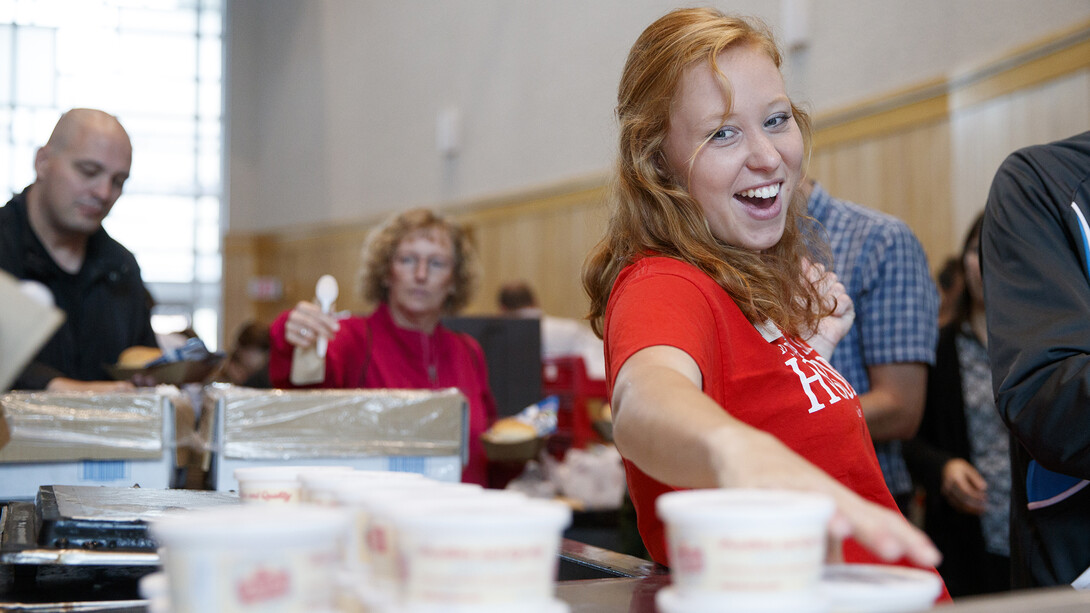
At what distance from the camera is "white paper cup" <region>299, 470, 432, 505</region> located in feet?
3.19

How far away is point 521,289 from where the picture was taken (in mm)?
7055

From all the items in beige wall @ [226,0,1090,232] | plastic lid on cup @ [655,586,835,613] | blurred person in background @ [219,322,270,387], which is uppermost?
beige wall @ [226,0,1090,232]

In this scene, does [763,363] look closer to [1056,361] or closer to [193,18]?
[1056,361]

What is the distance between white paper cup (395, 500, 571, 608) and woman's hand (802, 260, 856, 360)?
1.01m

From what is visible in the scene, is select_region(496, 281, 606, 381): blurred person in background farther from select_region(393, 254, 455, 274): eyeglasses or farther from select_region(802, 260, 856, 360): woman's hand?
select_region(802, 260, 856, 360): woman's hand

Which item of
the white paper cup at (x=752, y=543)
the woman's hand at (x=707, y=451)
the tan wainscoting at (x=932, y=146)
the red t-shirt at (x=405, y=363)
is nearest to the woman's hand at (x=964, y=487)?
the tan wainscoting at (x=932, y=146)

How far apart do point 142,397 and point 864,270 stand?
1.73m

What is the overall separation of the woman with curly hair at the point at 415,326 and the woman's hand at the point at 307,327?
0.29m

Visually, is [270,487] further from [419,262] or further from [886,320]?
[419,262]

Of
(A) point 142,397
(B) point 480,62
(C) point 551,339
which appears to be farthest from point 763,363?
(B) point 480,62

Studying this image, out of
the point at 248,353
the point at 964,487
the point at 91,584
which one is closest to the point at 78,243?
the point at 91,584

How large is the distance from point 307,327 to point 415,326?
740mm

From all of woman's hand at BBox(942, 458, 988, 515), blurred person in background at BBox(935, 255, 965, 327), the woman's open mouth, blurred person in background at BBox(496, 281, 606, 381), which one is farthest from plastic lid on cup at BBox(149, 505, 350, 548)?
blurred person in background at BBox(496, 281, 606, 381)

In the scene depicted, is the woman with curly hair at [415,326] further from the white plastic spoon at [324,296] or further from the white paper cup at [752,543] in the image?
the white paper cup at [752,543]
